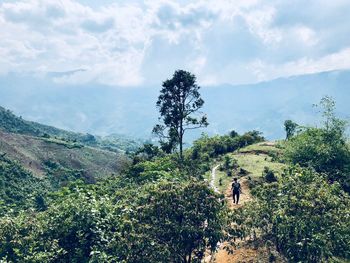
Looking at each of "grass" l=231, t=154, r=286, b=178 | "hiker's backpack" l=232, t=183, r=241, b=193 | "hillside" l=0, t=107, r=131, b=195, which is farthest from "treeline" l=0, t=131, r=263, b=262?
"hillside" l=0, t=107, r=131, b=195

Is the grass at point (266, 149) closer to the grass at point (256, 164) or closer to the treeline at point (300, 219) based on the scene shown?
the grass at point (256, 164)

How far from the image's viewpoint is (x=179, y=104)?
→ 5756 centimetres

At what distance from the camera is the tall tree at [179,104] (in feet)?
184

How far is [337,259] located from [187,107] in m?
37.0

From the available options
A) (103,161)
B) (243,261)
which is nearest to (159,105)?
(243,261)

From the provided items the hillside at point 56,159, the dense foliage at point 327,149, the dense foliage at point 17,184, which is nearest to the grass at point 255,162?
the dense foliage at point 327,149

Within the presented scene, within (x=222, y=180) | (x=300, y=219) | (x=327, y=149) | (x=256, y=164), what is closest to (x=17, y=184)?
(x=256, y=164)

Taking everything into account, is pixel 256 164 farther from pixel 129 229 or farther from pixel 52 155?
pixel 52 155

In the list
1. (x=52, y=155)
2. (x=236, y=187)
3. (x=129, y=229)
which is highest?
(x=52, y=155)

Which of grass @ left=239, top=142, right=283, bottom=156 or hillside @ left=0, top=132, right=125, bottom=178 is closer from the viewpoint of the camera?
grass @ left=239, top=142, right=283, bottom=156

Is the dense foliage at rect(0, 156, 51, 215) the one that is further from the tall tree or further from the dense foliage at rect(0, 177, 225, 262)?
the dense foliage at rect(0, 177, 225, 262)

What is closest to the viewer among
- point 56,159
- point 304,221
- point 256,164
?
point 304,221

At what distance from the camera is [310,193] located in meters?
21.2

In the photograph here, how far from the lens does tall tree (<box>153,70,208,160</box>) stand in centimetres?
5622
